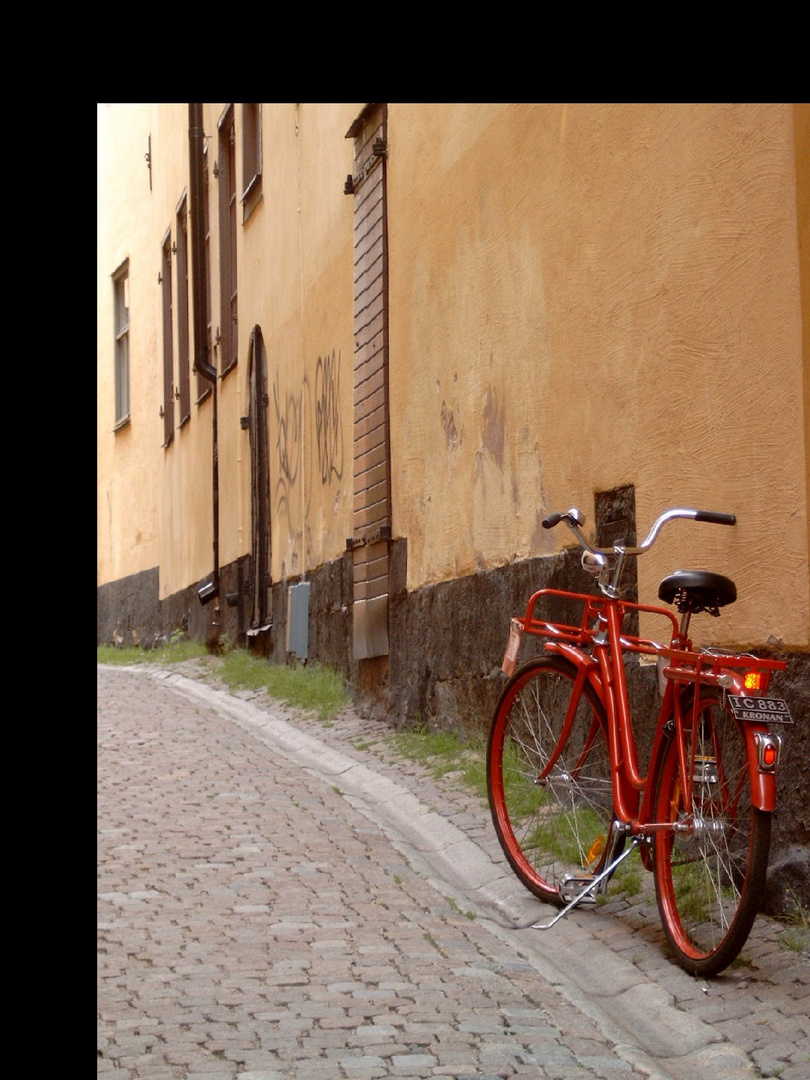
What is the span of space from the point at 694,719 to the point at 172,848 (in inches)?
113

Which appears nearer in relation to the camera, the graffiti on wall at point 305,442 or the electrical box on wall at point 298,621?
the graffiti on wall at point 305,442

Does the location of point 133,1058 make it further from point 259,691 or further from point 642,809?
point 259,691

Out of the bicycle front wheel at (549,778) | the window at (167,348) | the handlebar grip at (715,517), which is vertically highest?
the window at (167,348)

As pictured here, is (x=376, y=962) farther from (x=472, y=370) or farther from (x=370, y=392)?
(x=370, y=392)

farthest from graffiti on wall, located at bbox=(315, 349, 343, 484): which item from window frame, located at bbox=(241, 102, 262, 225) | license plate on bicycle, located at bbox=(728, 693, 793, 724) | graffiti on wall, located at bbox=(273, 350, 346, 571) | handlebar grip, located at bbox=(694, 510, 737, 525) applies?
license plate on bicycle, located at bbox=(728, 693, 793, 724)

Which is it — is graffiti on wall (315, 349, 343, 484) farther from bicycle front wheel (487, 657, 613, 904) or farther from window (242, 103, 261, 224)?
bicycle front wheel (487, 657, 613, 904)

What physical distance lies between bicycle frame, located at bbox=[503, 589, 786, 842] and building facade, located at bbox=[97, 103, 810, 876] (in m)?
0.40

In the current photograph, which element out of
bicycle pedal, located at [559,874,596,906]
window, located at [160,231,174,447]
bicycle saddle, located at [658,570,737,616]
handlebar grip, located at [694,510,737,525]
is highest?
window, located at [160,231,174,447]

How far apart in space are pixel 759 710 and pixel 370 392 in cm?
649

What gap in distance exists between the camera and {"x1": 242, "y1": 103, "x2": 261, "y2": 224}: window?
14703 mm

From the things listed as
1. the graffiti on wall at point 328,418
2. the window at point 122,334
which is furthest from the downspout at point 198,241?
the window at point 122,334

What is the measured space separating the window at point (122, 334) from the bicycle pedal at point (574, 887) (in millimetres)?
17941

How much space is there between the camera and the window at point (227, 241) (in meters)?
16.1

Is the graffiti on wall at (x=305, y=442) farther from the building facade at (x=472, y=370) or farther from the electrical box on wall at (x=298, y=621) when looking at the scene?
the electrical box on wall at (x=298, y=621)
